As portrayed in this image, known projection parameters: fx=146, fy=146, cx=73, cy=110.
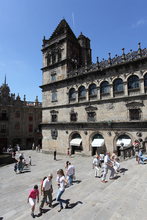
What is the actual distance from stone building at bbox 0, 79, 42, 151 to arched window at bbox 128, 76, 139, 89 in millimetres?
33417

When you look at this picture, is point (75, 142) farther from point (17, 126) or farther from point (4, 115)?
point (4, 115)

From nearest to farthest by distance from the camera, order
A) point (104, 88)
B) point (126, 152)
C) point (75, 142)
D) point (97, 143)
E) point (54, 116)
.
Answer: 1. point (126, 152)
2. point (97, 143)
3. point (104, 88)
4. point (75, 142)
5. point (54, 116)

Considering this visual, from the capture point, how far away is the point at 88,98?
24.2 meters

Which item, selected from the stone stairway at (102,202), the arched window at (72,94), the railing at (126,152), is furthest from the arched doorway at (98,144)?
the stone stairway at (102,202)

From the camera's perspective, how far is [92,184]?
950 centimetres

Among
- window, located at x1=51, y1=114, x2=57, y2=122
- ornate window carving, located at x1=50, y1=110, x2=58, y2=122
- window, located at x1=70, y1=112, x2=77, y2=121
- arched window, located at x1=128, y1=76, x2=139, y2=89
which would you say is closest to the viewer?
arched window, located at x1=128, y1=76, x2=139, y2=89

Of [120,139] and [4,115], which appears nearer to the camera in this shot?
[120,139]

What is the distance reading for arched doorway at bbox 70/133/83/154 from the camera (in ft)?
80.5

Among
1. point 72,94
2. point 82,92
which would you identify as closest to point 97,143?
point 82,92

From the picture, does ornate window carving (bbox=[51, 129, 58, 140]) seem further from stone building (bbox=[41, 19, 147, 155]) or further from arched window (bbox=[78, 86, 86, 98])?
arched window (bbox=[78, 86, 86, 98])

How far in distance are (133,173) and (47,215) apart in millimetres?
6616

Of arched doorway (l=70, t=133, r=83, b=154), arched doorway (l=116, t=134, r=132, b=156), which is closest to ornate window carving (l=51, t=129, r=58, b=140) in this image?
→ arched doorway (l=70, t=133, r=83, b=154)

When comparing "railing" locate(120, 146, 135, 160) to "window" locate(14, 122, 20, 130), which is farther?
"window" locate(14, 122, 20, 130)

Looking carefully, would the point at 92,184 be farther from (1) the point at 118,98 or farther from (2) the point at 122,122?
(1) the point at 118,98
